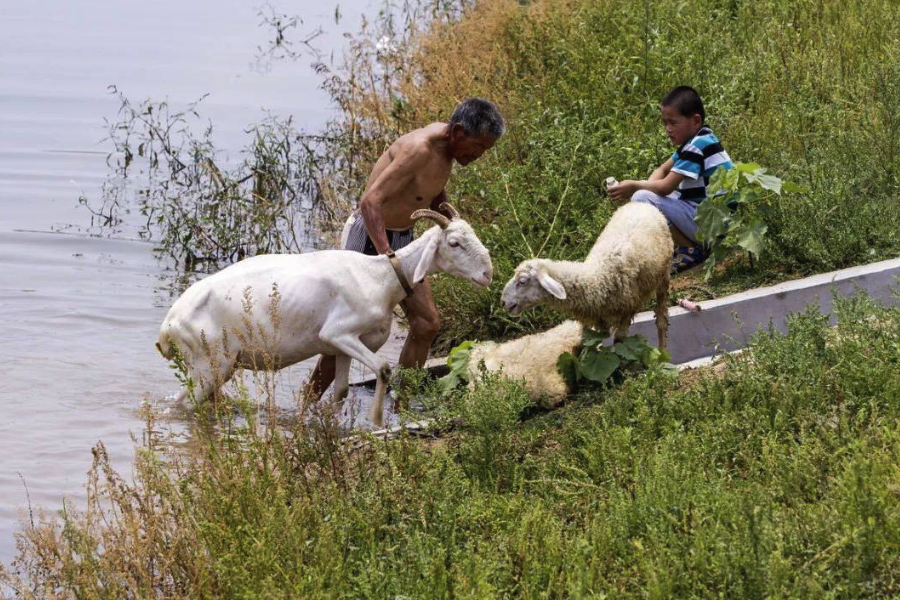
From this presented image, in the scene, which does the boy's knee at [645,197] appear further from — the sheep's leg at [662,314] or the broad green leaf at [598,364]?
the broad green leaf at [598,364]

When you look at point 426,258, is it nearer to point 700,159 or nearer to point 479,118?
point 479,118

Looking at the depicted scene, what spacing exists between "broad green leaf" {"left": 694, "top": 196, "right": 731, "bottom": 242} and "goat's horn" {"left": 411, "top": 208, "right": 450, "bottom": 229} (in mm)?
1870

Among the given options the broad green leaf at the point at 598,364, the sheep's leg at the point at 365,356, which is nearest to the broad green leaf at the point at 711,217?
the broad green leaf at the point at 598,364

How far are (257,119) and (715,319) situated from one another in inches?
510

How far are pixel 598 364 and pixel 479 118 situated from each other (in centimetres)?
181

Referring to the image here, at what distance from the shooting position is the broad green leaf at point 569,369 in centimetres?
771

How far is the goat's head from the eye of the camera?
787 centimetres

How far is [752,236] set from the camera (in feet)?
28.2

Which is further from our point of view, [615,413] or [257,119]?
[257,119]

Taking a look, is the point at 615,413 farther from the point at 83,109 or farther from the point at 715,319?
the point at 83,109

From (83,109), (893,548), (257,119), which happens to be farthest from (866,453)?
(83,109)

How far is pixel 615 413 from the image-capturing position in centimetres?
667

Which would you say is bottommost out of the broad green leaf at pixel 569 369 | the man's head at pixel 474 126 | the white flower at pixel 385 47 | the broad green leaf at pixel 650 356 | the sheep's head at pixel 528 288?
the broad green leaf at pixel 569 369

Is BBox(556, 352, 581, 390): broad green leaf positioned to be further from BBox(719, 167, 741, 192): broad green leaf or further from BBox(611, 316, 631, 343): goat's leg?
BBox(719, 167, 741, 192): broad green leaf
